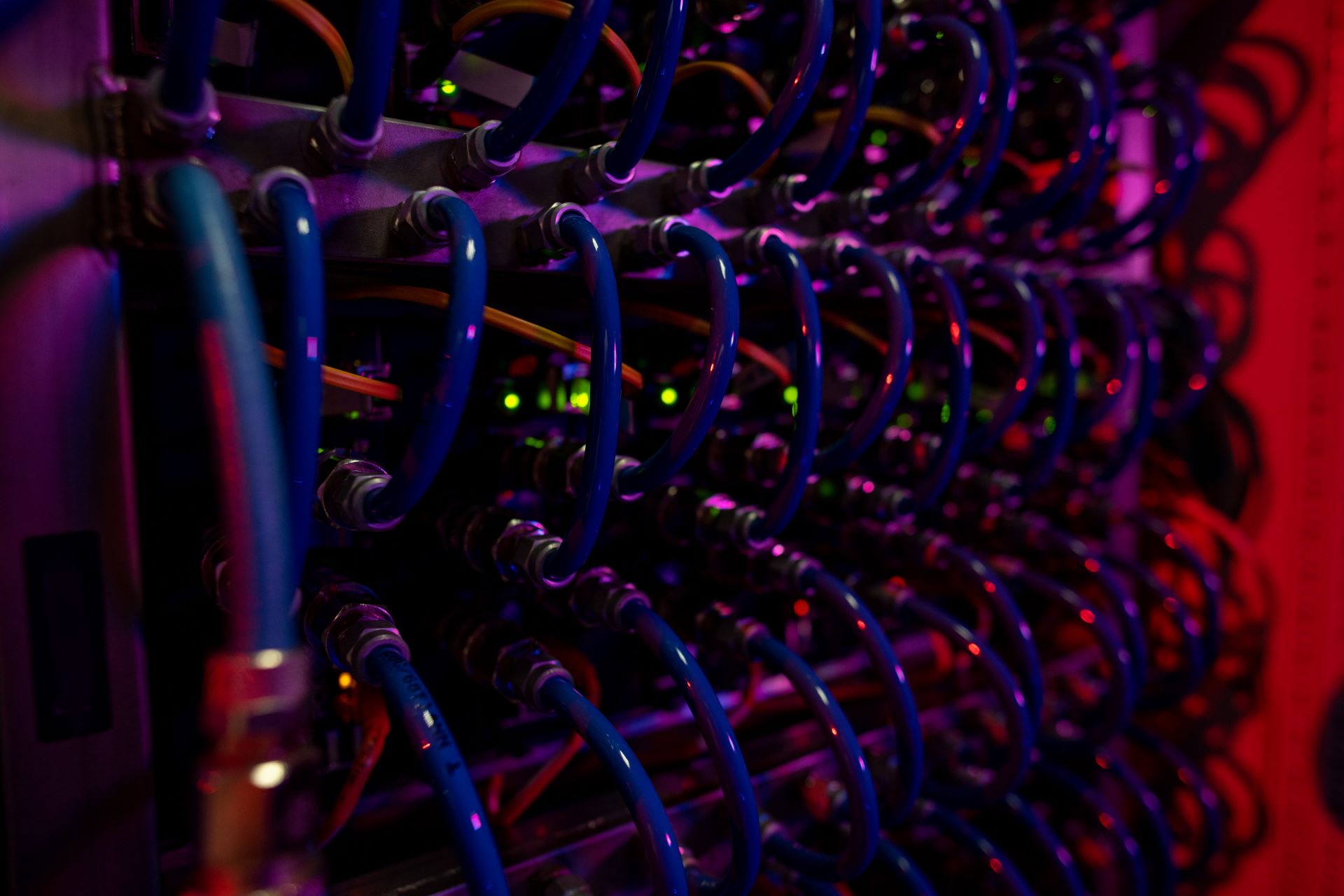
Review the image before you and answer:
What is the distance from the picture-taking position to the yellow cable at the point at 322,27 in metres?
0.37

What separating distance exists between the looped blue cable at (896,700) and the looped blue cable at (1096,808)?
0.88 ft

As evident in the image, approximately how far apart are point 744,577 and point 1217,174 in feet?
2.48

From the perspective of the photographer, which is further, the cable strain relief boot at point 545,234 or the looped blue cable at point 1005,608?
the looped blue cable at point 1005,608

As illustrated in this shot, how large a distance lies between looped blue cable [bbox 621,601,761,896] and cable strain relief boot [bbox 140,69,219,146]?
332 mm

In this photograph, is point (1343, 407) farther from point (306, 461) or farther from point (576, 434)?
point (306, 461)

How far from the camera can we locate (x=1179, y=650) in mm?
750

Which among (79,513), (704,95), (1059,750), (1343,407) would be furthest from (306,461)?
(1343,407)

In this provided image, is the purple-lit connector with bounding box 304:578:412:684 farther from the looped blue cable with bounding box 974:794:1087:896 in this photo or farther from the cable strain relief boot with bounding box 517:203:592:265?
the looped blue cable with bounding box 974:794:1087:896

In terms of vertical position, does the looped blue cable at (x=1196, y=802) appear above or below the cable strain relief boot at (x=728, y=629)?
below

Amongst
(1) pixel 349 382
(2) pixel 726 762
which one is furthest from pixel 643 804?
(1) pixel 349 382

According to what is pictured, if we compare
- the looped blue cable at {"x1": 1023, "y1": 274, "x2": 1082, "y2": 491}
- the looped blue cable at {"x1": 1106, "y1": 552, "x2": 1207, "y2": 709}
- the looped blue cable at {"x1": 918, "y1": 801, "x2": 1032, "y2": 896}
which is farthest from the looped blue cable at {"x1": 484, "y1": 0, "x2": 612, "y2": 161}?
the looped blue cable at {"x1": 1106, "y1": 552, "x2": 1207, "y2": 709}

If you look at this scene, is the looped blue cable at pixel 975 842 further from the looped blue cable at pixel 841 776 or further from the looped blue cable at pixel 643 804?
the looped blue cable at pixel 643 804

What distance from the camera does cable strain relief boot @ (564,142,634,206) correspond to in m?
0.42

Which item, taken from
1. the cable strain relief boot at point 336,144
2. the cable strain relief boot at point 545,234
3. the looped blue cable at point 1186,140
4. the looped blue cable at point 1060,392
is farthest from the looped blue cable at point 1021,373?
the cable strain relief boot at point 336,144
